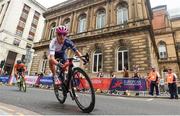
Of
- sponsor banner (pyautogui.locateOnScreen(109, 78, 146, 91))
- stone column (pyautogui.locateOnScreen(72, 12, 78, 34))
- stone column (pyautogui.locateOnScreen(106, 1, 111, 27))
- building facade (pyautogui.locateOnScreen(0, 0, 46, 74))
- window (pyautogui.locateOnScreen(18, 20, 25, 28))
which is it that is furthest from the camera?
window (pyautogui.locateOnScreen(18, 20, 25, 28))

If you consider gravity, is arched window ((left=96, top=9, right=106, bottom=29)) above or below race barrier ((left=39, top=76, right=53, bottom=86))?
above

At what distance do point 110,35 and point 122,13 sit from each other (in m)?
3.90

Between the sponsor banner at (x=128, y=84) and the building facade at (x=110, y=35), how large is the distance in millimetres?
5798

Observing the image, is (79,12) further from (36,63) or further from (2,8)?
(2,8)

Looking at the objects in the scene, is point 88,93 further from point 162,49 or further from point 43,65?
point 162,49

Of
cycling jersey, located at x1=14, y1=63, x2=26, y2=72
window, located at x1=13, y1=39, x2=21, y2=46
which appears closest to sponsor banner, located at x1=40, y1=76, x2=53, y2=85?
cycling jersey, located at x1=14, y1=63, x2=26, y2=72

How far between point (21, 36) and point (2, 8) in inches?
360

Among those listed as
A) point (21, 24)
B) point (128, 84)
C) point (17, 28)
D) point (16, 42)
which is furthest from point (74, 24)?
point (21, 24)

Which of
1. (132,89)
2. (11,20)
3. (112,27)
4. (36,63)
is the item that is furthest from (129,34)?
(11,20)

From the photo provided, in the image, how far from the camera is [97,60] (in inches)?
813

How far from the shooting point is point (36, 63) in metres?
27.0

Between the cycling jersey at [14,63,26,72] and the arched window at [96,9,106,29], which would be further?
the arched window at [96,9,106,29]

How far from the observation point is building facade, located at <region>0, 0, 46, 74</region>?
1390 inches

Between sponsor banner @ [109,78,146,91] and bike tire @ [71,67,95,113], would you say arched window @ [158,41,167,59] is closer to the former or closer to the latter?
sponsor banner @ [109,78,146,91]
